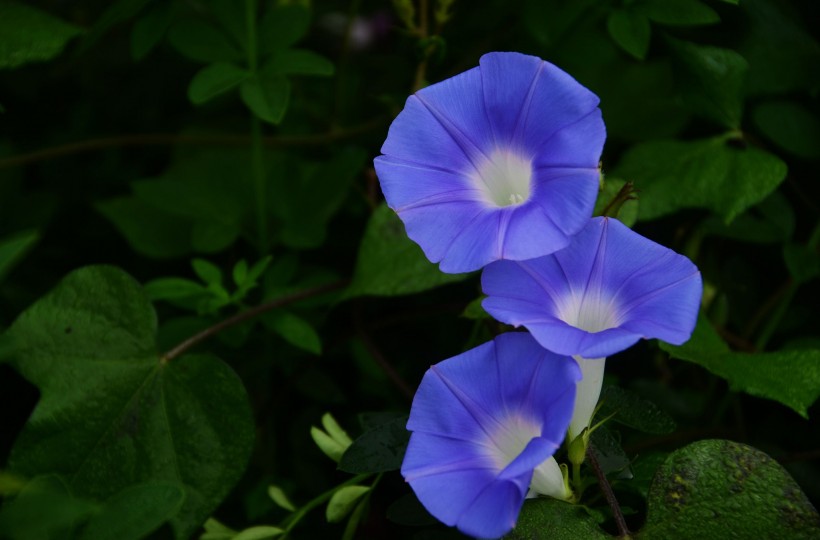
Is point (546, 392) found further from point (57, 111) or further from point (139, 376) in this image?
point (57, 111)

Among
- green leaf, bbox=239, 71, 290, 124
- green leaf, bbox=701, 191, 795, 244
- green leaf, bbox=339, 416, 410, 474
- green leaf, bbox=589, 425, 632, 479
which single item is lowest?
green leaf, bbox=701, 191, 795, 244

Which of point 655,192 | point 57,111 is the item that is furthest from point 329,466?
point 57,111

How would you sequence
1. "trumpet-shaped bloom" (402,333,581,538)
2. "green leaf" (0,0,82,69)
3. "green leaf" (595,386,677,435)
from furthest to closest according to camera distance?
"green leaf" (0,0,82,69)
"green leaf" (595,386,677,435)
"trumpet-shaped bloom" (402,333,581,538)

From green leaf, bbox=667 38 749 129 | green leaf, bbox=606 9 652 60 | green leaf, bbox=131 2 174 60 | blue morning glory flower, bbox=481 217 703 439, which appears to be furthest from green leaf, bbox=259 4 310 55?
blue morning glory flower, bbox=481 217 703 439

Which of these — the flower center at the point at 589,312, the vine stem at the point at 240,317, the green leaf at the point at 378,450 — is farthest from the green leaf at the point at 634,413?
the vine stem at the point at 240,317

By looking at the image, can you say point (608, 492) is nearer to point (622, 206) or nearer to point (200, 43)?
point (622, 206)

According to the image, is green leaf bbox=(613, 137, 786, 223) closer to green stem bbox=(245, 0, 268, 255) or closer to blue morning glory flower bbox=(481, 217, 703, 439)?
blue morning glory flower bbox=(481, 217, 703, 439)

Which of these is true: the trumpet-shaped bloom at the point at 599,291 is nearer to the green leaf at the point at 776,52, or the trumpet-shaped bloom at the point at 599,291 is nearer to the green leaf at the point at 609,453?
the green leaf at the point at 609,453
